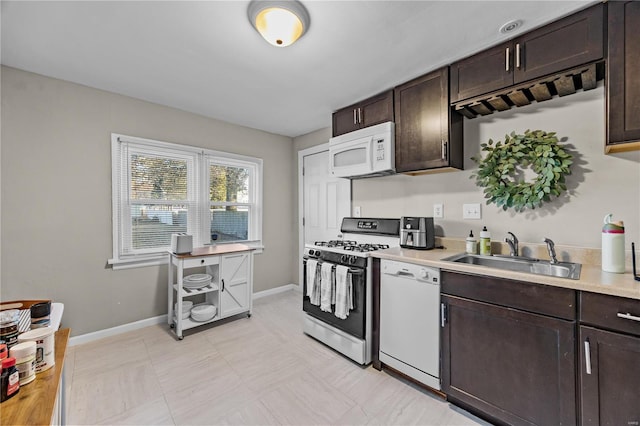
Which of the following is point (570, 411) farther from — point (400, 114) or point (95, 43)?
point (95, 43)

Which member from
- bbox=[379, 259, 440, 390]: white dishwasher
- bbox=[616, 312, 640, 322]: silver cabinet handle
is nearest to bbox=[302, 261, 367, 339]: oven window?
bbox=[379, 259, 440, 390]: white dishwasher

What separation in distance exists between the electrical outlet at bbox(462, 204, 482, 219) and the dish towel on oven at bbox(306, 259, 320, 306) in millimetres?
1356

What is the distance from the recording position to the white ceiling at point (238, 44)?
5.08ft

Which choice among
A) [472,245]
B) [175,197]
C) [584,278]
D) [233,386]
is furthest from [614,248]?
[175,197]

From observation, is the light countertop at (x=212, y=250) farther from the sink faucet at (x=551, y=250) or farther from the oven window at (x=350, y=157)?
the sink faucet at (x=551, y=250)

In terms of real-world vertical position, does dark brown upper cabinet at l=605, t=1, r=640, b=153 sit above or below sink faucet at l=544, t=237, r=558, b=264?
above

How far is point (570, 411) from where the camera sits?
50.8 inches

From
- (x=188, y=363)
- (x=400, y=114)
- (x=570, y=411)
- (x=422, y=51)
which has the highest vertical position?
(x=422, y=51)

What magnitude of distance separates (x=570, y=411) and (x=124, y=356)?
3023 mm

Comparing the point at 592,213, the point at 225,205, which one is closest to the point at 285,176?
the point at 225,205

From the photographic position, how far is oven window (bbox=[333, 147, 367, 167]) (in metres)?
2.63

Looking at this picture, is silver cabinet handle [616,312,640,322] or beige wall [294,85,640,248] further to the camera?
beige wall [294,85,640,248]

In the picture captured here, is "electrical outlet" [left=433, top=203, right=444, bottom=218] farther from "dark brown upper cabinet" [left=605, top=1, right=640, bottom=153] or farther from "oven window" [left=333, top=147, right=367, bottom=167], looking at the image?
"dark brown upper cabinet" [left=605, top=1, right=640, bottom=153]

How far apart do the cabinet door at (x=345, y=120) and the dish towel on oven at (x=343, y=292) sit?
4.78 ft
